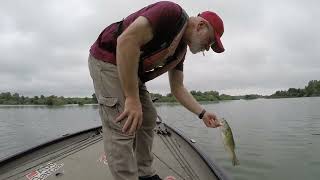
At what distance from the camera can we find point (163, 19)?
8.74ft

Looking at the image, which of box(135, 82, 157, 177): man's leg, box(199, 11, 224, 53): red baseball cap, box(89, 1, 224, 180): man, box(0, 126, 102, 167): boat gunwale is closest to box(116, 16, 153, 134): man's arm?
box(89, 1, 224, 180): man

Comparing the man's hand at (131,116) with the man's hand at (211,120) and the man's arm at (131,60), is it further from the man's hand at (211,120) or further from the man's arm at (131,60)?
the man's hand at (211,120)

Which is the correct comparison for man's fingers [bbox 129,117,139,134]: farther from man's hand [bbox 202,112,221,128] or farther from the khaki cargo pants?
man's hand [bbox 202,112,221,128]

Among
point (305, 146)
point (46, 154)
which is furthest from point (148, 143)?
point (305, 146)

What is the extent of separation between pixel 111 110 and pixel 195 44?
35.6 inches

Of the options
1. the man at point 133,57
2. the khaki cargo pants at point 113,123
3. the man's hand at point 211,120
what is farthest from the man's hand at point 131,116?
the man's hand at point 211,120

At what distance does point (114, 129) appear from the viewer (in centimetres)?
302

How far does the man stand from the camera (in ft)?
8.62

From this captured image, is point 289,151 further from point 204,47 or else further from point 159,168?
point 204,47

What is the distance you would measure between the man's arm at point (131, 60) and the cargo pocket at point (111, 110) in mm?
333

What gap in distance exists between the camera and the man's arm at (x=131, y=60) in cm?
257

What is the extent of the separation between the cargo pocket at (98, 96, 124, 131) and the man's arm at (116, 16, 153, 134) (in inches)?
13.1

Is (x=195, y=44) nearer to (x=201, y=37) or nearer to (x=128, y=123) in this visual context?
(x=201, y=37)

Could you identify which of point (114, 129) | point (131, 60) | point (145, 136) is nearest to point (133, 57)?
point (131, 60)
